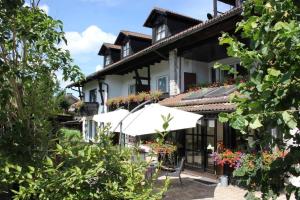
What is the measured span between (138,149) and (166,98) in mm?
14275

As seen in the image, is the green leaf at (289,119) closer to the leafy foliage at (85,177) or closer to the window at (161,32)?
the leafy foliage at (85,177)

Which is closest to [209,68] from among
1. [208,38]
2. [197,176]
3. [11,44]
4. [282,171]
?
[208,38]

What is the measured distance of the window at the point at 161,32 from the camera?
20848 mm

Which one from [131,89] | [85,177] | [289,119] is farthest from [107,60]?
[289,119]

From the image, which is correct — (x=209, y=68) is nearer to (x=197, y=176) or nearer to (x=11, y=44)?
(x=197, y=176)

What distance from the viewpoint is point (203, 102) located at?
45.5ft

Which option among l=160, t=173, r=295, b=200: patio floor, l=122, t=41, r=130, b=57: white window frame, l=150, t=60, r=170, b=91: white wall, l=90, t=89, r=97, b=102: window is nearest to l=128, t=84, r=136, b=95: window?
l=122, t=41, r=130, b=57: white window frame

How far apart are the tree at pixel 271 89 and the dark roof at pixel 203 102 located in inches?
337

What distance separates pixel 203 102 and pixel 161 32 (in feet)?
27.4

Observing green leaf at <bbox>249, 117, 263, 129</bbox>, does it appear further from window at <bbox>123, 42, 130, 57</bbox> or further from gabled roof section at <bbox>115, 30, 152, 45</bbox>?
window at <bbox>123, 42, 130, 57</bbox>

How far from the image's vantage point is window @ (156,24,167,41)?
68.4ft

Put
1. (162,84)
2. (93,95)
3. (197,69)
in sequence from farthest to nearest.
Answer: (93,95), (162,84), (197,69)

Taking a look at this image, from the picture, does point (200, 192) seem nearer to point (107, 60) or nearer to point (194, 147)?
point (194, 147)

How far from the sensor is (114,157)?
11.3 feet
